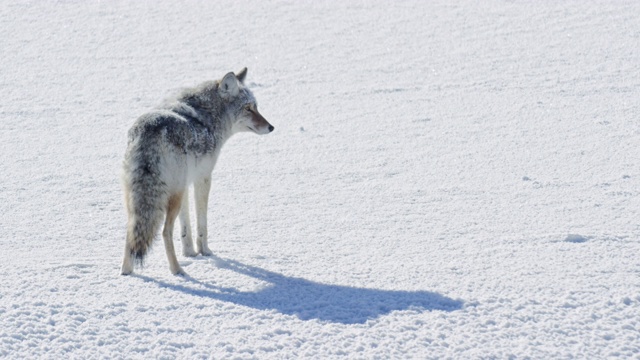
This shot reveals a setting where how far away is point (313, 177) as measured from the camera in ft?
31.6

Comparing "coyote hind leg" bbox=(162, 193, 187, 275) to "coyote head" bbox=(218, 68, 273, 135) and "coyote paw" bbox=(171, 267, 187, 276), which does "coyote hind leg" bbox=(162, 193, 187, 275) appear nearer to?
"coyote paw" bbox=(171, 267, 187, 276)

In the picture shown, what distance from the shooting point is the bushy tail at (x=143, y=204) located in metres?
5.93

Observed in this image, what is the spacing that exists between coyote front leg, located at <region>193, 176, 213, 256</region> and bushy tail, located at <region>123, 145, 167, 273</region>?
0.91 meters

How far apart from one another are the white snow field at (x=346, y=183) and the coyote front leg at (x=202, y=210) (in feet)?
0.58

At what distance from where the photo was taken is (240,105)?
288 inches

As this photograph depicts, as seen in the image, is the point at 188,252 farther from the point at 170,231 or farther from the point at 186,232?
the point at 170,231

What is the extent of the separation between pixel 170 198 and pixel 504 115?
690 centimetres

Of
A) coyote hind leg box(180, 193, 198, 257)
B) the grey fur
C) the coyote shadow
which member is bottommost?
the coyote shadow

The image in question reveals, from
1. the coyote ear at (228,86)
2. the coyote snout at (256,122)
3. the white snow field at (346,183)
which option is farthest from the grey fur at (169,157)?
the white snow field at (346,183)

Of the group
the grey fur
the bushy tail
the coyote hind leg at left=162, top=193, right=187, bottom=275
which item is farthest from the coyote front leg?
the bushy tail

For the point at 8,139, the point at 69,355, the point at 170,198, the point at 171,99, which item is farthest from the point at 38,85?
the point at 69,355

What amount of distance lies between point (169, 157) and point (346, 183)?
352 cm

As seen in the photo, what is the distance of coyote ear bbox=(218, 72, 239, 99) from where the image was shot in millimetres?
7184

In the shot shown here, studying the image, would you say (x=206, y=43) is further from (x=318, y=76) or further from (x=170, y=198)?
(x=170, y=198)
